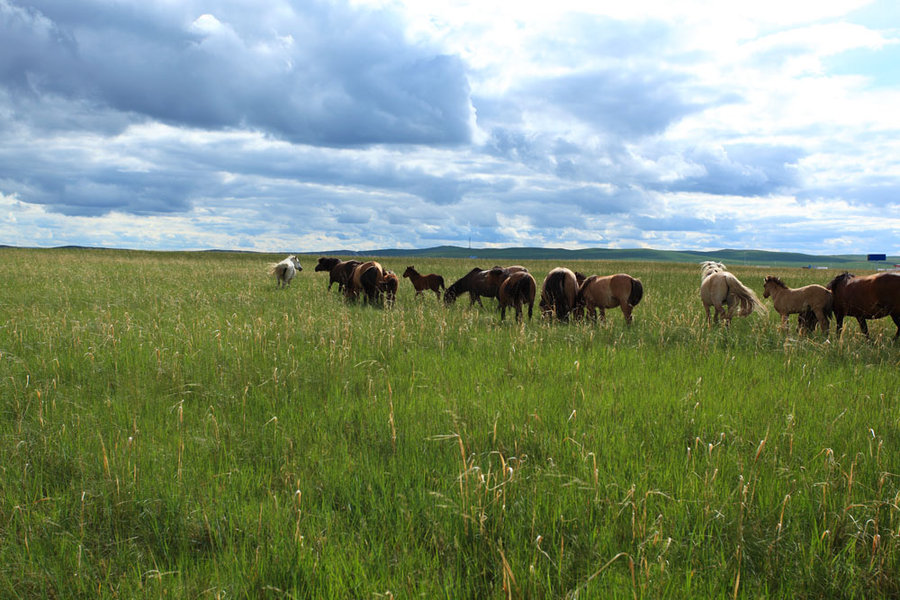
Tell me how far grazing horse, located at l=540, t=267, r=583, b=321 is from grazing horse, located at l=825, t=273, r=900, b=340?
5393mm

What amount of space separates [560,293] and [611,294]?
3.98ft

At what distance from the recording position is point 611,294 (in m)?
11.2

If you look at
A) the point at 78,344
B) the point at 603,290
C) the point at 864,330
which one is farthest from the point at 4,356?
the point at 864,330

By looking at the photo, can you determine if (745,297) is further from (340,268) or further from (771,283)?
(340,268)

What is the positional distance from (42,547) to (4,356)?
18.5 ft

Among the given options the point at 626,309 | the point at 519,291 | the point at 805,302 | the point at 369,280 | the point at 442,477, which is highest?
the point at 369,280

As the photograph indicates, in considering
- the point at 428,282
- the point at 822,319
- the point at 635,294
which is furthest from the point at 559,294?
the point at 822,319

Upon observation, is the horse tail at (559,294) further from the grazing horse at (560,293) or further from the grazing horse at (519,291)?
the grazing horse at (519,291)

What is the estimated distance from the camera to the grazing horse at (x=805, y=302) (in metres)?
9.98

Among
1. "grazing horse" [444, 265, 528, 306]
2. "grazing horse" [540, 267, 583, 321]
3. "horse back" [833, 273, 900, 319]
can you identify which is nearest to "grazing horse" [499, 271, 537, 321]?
"grazing horse" [540, 267, 583, 321]

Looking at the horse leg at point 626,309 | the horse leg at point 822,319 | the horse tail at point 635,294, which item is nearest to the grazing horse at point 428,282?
the horse leg at point 626,309

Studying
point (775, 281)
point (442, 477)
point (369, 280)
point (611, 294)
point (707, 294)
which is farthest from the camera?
point (369, 280)

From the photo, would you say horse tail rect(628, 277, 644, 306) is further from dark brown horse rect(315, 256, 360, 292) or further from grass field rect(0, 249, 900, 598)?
dark brown horse rect(315, 256, 360, 292)

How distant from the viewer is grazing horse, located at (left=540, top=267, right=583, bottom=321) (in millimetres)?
11695
